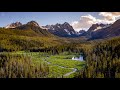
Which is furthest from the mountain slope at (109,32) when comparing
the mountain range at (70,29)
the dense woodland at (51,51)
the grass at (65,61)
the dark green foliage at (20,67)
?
the dark green foliage at (20,67)

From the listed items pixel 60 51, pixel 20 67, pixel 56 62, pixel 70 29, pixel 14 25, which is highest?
pixel 14 25

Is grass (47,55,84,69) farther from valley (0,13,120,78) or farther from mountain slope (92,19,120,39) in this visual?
mountain slope (92,19,120,39)

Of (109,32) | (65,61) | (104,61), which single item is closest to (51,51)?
(65,61)

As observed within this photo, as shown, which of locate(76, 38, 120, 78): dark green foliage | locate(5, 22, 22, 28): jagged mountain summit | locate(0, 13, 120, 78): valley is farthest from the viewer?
locate(5, 22, 22, 28): jagged mountain summit

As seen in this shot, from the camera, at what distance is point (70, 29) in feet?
30.2

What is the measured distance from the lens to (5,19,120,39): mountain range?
28.9 ft

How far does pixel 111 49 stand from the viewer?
8875 mm

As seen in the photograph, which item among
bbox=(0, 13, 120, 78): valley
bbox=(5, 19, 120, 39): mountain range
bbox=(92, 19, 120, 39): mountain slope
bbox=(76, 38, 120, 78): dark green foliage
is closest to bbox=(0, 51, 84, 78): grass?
bbox=(0, 13, 120, 78): valley

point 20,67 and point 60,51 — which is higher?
point 60,51

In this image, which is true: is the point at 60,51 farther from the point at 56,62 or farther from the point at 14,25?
the point at 14,25
